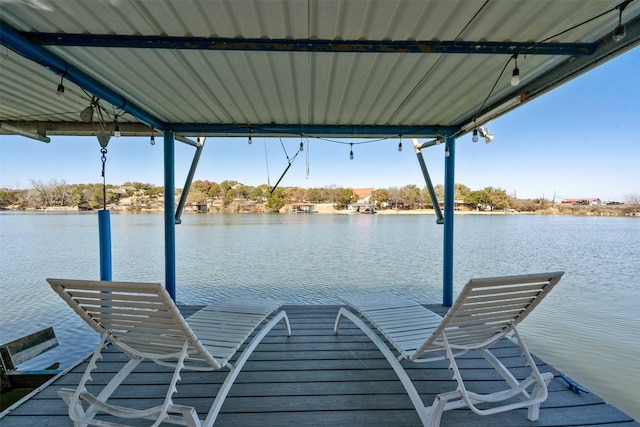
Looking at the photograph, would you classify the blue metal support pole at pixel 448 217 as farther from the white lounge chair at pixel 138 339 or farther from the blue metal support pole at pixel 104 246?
the blue metal support pole at pixel 104 246

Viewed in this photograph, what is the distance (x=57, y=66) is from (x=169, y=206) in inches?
77.7

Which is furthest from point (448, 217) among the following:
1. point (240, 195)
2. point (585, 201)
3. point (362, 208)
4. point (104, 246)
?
point (585, 201)

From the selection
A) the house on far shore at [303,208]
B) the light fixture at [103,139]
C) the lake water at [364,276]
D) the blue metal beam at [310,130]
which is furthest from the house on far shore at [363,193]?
the light fixture at [103,139]

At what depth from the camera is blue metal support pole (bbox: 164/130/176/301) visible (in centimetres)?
380

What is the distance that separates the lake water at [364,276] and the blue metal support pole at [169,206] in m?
1.22

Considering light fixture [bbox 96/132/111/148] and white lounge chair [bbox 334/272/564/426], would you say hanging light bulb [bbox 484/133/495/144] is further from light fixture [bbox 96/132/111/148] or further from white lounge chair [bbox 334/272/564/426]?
light fixture [bbox 96/132/111/148]

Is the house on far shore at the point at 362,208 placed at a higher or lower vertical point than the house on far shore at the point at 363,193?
lower

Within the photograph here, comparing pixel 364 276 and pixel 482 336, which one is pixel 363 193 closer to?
→ pixel 364 276

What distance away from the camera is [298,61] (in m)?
2.30

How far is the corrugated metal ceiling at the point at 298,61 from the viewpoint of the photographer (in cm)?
171

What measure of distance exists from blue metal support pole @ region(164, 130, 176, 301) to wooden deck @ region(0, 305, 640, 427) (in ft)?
4.58

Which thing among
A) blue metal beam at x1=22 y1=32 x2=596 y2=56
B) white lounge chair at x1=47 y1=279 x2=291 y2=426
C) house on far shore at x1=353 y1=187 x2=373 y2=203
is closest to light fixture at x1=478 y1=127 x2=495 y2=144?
blue metal beam at x1=22 y1=32 x2=596 y2=56

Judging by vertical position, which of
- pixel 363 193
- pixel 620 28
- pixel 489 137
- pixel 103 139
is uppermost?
pixel 363 193

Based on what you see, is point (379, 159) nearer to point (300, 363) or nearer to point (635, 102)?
point (635, 102)
